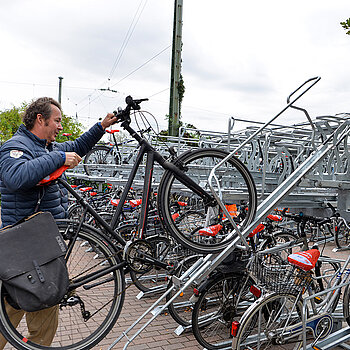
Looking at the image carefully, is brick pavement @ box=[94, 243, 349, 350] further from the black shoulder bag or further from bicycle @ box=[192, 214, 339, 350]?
the black shoulder bag

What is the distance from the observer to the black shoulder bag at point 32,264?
205 centimetres

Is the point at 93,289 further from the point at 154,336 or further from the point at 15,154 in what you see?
the point at 154,336

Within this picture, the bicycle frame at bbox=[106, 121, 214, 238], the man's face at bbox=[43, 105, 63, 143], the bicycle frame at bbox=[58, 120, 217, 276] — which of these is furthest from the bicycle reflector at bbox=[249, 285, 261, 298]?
the man's face at bbox=[43, 105, 63, 143]

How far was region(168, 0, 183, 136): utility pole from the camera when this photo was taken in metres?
12.1

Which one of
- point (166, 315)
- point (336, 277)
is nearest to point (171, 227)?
point (336, 277)

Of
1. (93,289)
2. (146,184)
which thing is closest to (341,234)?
(146,184)

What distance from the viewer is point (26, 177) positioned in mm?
2135

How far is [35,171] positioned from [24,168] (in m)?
0.07

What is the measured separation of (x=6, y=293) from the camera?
86.2 inches

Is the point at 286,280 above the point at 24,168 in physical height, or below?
below

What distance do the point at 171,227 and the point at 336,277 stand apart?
1.79m

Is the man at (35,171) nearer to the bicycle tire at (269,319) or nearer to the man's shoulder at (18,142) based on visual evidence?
the man's shoulder at (18,142)

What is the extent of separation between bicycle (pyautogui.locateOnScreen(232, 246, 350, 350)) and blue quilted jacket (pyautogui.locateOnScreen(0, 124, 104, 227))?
5.71 ft

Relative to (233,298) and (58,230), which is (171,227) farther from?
(233,298)
